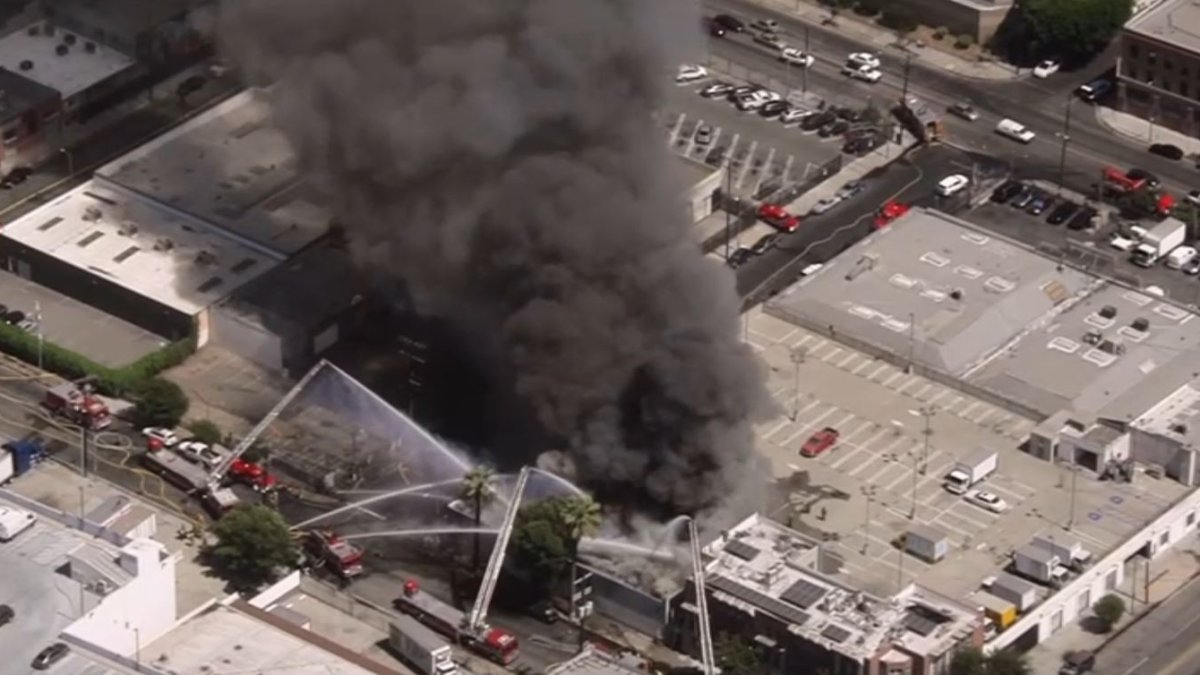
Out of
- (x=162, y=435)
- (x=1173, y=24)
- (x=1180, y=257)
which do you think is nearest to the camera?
(x=162, y=435)

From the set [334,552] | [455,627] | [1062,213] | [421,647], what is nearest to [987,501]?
[455,627]

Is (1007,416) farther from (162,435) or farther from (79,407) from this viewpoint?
(79,407)

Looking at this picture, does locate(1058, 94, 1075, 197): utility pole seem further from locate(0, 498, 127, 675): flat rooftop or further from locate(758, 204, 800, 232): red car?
locate(0, 498, 127, 675): flat rooftop

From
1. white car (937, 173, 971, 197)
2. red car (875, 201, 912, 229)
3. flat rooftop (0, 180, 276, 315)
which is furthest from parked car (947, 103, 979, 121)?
flat rooftop (0, 180, 276, 315)

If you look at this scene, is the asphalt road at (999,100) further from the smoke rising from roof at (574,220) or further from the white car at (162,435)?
the white car at (162,435)

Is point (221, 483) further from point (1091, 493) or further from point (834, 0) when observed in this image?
point (834, 0)

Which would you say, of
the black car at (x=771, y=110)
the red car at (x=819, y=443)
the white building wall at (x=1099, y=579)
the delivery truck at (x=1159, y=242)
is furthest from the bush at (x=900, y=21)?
the white building wall at (x=1099, y=579)
